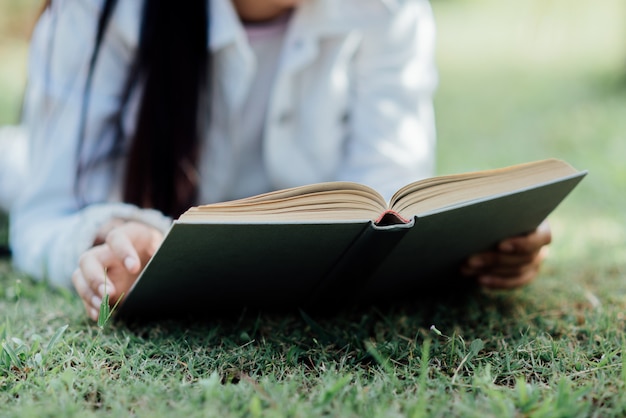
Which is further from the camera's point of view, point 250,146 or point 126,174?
point 250,146

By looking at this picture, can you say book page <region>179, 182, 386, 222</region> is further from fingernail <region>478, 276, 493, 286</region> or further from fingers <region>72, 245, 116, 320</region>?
fingernail <region>478, 276, 493, 286</region>

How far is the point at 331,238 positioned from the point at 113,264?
1.29 ft

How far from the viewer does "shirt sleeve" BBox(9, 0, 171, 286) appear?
4.73 feet

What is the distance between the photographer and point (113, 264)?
1.08m

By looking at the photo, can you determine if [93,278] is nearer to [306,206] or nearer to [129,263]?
[129,263]

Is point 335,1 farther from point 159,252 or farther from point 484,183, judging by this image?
point 159,252

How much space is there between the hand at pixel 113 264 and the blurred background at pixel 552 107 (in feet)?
2.78

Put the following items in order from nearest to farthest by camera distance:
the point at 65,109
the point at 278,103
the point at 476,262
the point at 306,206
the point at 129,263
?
1. the point at 306,206
2. the point at 129,263
3. the point at 476,262
4. the point at 65,109
5. the point at 278,103

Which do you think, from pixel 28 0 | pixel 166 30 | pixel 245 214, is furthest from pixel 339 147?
pixel 28 0

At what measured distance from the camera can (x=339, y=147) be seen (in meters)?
1.77

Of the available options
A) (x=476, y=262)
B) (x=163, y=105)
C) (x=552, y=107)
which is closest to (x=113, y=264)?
(x=163, y=105)

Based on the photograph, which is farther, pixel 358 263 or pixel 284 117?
pixel 284 117

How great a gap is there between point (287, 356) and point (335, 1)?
3.19ft

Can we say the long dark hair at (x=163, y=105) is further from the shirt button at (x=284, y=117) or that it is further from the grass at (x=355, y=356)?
the grass at (x=355, y=356)
